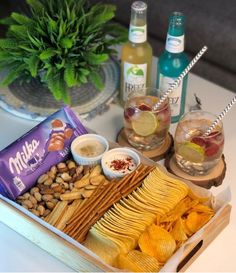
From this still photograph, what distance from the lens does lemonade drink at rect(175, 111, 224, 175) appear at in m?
1.23

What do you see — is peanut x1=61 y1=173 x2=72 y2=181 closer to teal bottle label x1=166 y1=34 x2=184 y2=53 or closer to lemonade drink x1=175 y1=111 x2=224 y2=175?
lemonade drink x1=175 y1=111 x2=224 y2=175

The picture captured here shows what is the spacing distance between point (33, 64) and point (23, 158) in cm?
28

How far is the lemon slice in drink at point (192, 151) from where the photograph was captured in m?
1.23

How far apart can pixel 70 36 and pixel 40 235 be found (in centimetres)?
53

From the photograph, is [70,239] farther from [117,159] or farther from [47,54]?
[47,54]

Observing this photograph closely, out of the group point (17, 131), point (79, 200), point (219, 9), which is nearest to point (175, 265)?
point (79, 200)

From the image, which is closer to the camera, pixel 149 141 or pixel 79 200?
pixel 79 200

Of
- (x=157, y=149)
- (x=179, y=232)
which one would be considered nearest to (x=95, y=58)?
(x=157, y=149)

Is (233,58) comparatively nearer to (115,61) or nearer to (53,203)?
(115,61)

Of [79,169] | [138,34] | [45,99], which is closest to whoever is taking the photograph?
[79,169]

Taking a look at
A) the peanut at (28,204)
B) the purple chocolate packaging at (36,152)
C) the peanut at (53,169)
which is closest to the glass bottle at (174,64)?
the purple chocolate packaging at (36,152)

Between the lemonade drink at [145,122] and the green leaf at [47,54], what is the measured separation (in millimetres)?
225

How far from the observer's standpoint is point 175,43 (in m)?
1.33

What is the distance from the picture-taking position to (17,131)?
56.2 inches
